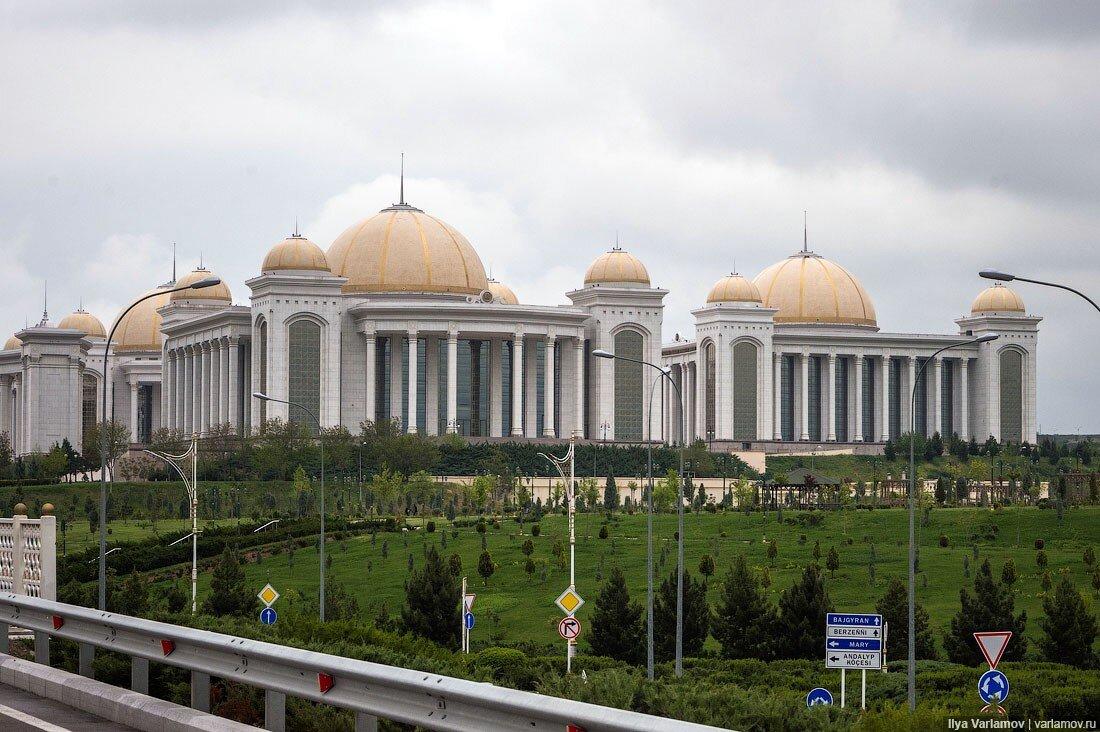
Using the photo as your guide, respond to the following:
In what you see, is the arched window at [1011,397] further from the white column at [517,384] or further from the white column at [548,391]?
the white column at [517,384]

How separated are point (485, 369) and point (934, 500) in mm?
38237

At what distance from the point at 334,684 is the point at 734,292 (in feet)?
351

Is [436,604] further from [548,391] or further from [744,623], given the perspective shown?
[548,391]

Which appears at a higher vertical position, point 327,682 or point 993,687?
point 327,682

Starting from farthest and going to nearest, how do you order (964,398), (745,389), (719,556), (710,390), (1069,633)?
(964,398) < (710,390) < (745,389) < (719,556) < (1069,633)

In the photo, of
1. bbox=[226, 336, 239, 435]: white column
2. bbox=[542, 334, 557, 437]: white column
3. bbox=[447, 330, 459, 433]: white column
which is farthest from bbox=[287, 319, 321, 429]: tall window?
bbox=[542, 334, 557, 437]: white column

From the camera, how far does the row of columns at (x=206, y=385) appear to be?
A: 10975cm

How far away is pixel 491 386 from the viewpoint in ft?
363

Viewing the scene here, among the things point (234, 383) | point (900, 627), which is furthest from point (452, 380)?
point (900, 627)

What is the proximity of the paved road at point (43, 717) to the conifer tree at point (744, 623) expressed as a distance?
90.9 ft

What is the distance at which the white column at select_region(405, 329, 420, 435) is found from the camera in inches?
4190

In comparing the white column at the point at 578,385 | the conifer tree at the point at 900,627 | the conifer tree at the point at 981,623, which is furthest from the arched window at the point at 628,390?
the conifer tree at the point at 981,623

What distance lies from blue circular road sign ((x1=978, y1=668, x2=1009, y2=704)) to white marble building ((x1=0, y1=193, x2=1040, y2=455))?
6977 centimetres

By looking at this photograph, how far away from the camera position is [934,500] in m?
80.1
